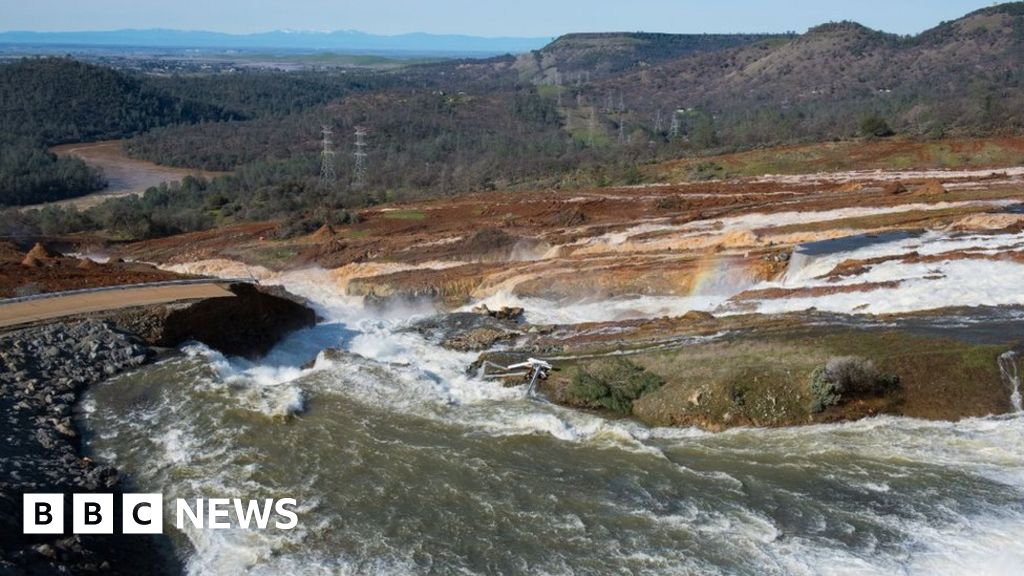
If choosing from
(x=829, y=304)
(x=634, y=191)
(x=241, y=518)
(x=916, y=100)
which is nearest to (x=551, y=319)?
(x=829, y=304)

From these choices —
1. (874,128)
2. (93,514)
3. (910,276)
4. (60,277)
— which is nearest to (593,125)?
(874,128)

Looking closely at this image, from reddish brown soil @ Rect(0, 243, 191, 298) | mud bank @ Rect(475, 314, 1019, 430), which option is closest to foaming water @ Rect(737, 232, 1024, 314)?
mud bank @ Rect(475, 314, 1019, 430)

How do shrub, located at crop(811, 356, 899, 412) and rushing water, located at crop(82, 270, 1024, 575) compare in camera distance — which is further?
shrub, located at crop(811, 356, 899, 412)

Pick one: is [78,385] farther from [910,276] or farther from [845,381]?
[910,276]

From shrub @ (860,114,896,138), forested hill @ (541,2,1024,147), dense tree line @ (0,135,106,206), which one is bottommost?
dense tree line @ (0,135,106,206)

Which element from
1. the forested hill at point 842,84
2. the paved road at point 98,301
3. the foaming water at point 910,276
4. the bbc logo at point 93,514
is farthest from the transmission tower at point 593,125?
the bbc logo at point 93,514

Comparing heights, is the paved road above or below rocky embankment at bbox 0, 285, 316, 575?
above

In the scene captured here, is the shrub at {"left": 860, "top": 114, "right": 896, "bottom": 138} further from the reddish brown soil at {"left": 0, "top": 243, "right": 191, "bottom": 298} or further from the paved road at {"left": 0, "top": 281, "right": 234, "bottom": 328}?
the paved road at {"left": 0, "top": 281, "right": 234, "bottom": 328}
